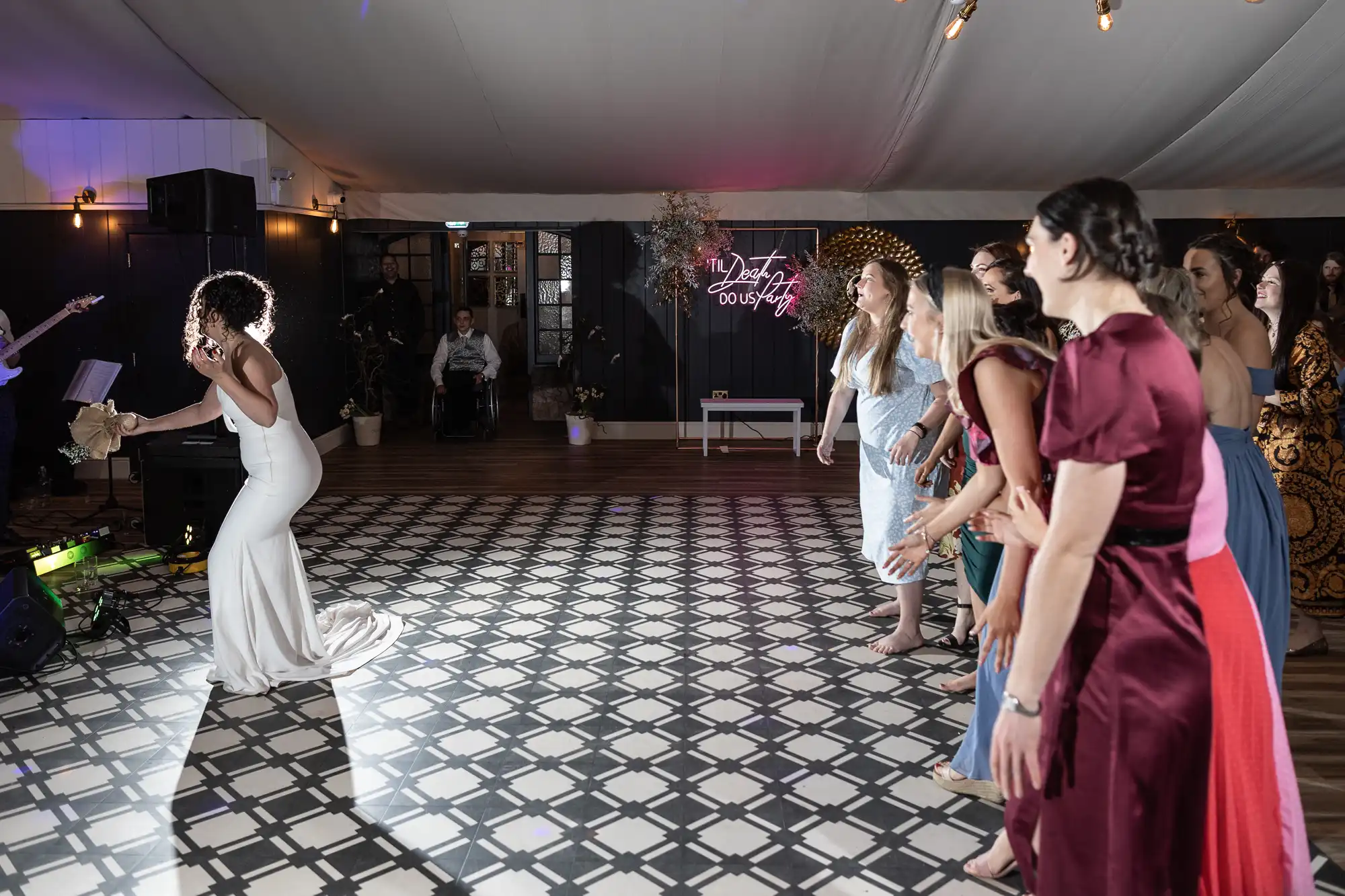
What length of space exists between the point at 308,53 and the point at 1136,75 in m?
6.17

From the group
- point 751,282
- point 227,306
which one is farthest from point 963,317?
point 751,282

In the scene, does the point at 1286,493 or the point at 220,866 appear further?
the point at 1286,493

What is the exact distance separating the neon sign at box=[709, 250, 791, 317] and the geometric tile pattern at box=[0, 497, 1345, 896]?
6.02m

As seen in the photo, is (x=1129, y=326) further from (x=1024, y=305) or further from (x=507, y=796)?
(x=507, y=796)

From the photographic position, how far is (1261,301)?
15.6ft

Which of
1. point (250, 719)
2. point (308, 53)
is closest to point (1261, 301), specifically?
point (250, 719)

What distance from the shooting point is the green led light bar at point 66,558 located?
238 inches

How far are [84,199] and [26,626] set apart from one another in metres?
5.88

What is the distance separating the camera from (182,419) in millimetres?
4809

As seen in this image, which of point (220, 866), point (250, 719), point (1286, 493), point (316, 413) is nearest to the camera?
point (220, 866)

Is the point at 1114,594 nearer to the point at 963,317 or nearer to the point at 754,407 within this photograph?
the point at 963,317

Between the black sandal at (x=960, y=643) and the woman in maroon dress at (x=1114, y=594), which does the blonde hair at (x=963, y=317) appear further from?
the black sandal at (x=960, y=643)

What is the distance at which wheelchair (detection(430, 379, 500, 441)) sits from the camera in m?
11.7

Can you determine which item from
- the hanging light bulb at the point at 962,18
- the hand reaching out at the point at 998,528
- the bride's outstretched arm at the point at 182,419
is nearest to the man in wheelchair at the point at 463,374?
the hanging light bulb at the point at 962,18
